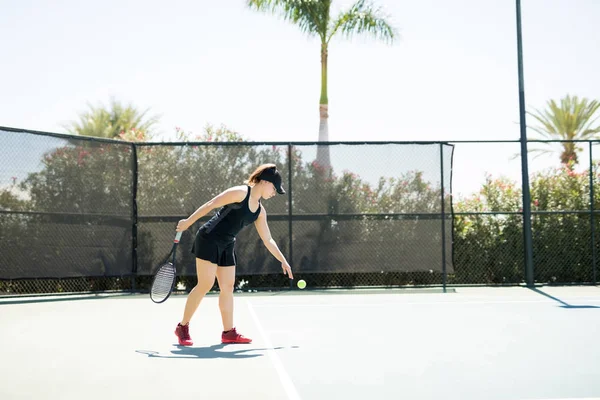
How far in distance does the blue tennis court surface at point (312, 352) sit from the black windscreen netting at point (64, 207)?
96 cm

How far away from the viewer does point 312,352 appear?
6.41 meters

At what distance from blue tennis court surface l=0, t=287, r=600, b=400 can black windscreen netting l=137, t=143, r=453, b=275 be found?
1.78m

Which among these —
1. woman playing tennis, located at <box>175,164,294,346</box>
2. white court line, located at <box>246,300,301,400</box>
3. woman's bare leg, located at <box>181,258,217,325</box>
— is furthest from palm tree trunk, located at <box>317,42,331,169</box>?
woman's bare leg, located at <box>181,258,217,325</box>

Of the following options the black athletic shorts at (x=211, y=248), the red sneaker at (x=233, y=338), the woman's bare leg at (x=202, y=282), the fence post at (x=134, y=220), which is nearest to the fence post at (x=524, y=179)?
the fence post at (x=134, y=220)

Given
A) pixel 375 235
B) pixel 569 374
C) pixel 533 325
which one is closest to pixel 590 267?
pixel 375 235

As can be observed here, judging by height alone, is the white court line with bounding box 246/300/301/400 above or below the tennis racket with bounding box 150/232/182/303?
below

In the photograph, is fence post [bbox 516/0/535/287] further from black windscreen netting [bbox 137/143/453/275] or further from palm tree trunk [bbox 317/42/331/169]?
palm tree trunk [bbox 317/42/331/169]

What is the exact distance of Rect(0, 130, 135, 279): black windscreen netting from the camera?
11.2 m

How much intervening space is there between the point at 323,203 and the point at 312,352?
6.36 meters

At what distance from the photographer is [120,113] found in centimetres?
Answer: 4084

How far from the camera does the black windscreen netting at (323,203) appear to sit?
12547 mm

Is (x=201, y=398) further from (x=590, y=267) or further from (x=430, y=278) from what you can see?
(x=590, y=267)

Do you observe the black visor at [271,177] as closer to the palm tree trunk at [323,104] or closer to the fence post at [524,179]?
the fence post at [524,179]

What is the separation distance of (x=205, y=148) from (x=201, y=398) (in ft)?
28.0
